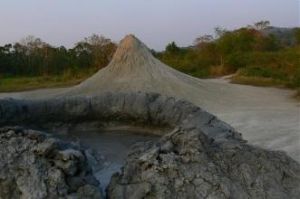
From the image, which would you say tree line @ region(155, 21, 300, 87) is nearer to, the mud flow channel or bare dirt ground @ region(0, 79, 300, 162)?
bare dirt ground @ region(0, 79, 300, 162)

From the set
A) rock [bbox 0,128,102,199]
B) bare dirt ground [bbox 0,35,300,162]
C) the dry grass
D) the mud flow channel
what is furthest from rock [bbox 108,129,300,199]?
the dry grass

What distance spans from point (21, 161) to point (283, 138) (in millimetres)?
6318

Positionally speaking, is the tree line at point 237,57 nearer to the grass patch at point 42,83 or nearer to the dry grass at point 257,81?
the dry grass at point 257,81

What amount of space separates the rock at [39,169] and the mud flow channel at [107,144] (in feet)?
2.75

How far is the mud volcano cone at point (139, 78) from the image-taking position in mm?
13016

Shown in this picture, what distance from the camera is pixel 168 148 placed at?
9.13 feet

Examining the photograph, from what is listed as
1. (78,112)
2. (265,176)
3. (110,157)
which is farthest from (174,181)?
(78,112)

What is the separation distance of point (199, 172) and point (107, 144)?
2.57m

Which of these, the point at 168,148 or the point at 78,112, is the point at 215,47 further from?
the point at 168,148

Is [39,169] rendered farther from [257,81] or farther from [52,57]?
[52,57]

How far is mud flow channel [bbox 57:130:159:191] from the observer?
13.1ft

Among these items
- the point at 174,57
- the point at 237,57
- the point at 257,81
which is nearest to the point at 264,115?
the point at 257,81

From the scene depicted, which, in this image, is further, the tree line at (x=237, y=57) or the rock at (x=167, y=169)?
the tree line at (x=237, y=57)

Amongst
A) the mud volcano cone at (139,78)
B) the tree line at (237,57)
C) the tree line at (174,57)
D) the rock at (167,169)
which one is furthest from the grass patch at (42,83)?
the rock at (167,169)
